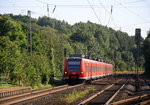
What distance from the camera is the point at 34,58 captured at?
32062 millimetres

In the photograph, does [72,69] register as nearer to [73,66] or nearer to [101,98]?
[73,66]

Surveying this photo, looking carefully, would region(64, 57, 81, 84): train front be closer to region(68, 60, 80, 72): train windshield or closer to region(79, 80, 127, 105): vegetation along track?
region(68, 60, 80, 72): train windshield

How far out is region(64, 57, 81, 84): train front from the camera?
30812 mm

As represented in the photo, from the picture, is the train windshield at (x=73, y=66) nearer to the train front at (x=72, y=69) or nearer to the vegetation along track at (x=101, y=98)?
the train front at (x=72, y=69)

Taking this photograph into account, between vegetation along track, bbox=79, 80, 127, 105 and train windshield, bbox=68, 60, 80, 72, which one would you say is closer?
vegetation along track, bbox=79, 80, 127, 105

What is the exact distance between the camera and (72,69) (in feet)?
102

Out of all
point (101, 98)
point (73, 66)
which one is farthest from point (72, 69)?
point (101, 98)

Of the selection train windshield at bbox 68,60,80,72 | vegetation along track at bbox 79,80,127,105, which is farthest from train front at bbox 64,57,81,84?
vegetation along track at bbox 79,80,127,105

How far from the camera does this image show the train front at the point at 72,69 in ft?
101

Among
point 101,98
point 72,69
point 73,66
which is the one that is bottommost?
point 101,98

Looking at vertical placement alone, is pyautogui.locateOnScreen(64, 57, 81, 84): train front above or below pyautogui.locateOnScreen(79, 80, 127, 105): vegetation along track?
above

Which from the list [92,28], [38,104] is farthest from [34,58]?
[92,28]

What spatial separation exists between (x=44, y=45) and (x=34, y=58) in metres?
38.6

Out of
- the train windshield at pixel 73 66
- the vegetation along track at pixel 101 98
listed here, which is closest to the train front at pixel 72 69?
the train windshield at pixel 73 66
